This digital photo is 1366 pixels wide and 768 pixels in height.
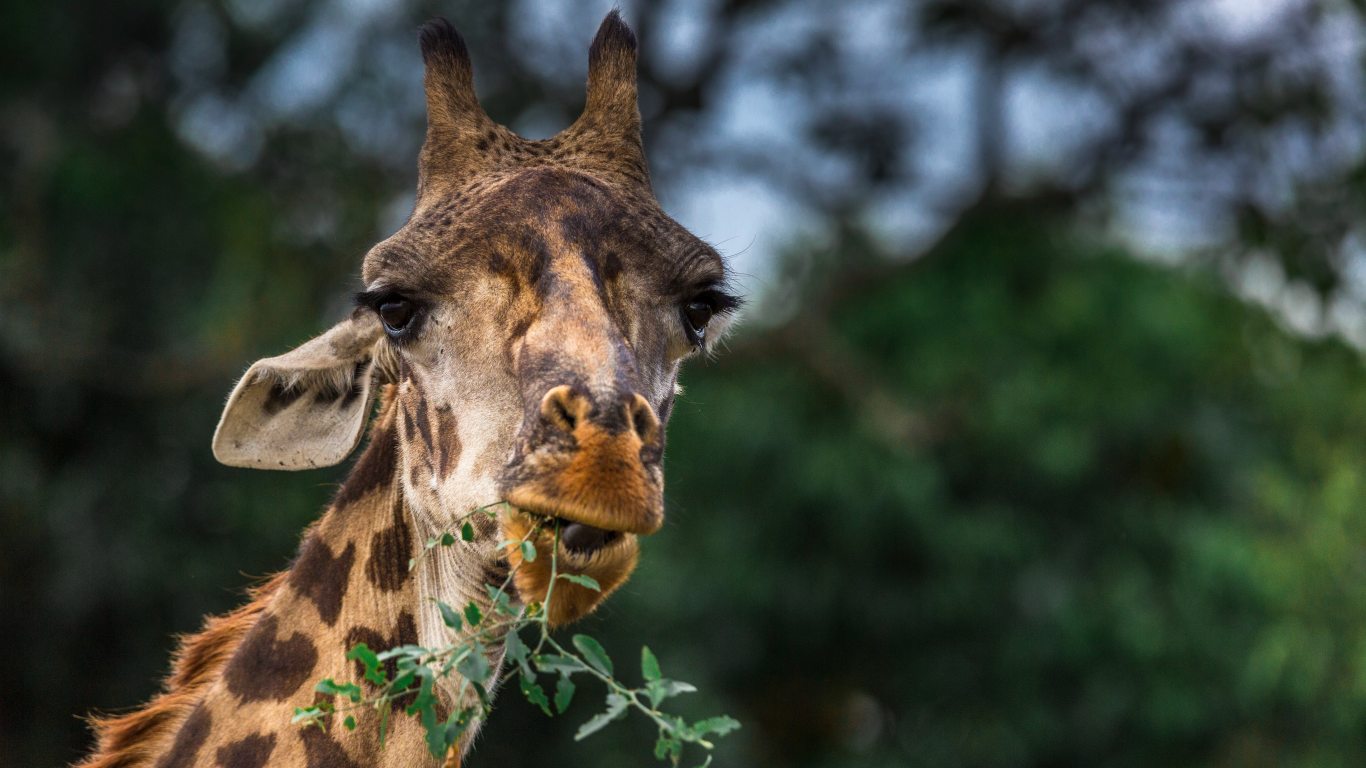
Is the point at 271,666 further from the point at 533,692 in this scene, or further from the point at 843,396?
the point at 843,396

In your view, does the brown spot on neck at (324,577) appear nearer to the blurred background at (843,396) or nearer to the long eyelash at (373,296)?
the long eyelash at (373,296)

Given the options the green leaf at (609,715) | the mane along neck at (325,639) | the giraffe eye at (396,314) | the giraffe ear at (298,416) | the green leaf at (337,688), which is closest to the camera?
the green leaf at (609,715)

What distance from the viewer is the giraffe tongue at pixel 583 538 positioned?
300 cm

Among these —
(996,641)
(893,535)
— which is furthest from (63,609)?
(996,641)

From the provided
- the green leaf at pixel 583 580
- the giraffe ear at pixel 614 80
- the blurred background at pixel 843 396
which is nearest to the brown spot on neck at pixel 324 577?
the green leaf at pixel 583 580

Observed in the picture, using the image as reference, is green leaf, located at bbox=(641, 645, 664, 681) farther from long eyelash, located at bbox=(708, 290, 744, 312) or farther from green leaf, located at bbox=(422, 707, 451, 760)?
long eyelash, located at bbox=(708, 290, 744, 312)

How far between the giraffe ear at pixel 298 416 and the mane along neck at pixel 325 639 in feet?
0.35

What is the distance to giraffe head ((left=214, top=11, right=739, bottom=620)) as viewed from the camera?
2.99 metres

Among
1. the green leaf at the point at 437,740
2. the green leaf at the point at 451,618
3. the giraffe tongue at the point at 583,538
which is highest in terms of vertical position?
the giraffe tongue at the point at 583,538

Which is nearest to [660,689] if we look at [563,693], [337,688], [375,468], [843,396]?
[563,693]

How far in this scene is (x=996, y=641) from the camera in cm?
1469

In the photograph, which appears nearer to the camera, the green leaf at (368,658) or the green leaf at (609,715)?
the green leaf at (609,715)

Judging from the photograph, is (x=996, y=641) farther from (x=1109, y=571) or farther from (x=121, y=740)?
(x=121, y=740)

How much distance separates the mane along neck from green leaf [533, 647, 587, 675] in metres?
0.47
